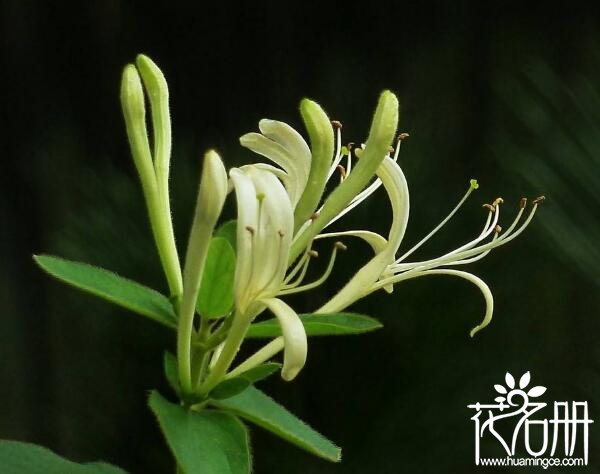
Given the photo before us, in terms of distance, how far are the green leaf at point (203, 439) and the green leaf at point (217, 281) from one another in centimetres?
5

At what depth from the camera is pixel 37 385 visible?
5.52 ft

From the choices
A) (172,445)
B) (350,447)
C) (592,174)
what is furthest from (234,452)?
(592,174)

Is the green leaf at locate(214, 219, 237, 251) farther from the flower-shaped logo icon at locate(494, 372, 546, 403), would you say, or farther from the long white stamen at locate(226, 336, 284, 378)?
the flower-shaped logo icon at locate(494, 372, 546, 403)

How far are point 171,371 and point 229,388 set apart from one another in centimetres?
3

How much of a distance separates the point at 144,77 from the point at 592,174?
0.72m

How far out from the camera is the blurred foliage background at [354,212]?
44.0 inches

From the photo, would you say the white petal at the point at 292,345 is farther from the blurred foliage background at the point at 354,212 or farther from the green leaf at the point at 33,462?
the blurred foliage background at the point at 354,212

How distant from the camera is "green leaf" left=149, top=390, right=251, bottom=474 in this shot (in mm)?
443

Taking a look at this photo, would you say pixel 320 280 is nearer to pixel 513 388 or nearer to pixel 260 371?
pixel 260 371

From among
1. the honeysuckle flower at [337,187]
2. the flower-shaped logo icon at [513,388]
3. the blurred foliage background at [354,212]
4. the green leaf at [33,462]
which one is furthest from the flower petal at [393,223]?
the flower-shaped logo icon at [513,388]

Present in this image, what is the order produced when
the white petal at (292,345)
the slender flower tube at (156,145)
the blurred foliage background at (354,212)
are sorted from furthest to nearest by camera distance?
the blurred foliage background at (354,212) → the slender flower tube at (156,145) → the white petal at (292,345)

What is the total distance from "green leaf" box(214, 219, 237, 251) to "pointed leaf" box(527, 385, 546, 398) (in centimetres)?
79

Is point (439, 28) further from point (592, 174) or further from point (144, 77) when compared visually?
point (144, 77)

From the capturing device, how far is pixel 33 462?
498 mm
